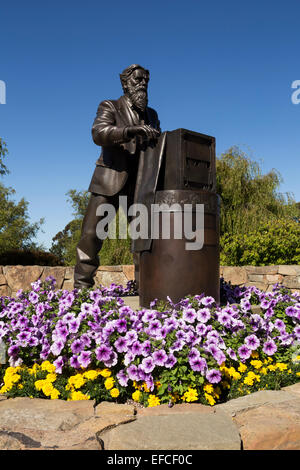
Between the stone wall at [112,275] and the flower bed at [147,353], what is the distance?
3.29 metres

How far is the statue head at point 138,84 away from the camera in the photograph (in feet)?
13.3

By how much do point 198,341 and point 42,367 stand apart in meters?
1.12

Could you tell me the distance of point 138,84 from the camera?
13.4 ft

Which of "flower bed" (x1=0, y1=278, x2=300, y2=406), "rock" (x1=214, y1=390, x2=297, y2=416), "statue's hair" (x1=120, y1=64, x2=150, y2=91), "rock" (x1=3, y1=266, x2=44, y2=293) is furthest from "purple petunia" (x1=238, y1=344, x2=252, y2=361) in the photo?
"rock" (x1=3, y1=266, x2=44, y2=293)

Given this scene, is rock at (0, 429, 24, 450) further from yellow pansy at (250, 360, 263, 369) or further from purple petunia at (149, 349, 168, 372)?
yellow pansy at (250, 360, 263, 369)

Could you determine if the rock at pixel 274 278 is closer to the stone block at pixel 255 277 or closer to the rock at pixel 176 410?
the stone block at pixel 255 277

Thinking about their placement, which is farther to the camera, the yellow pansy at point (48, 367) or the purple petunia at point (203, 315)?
the purple petunia at point (203, 315)

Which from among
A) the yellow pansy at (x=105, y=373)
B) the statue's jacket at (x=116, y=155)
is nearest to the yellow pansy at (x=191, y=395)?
the yellow pansy at (x=105, y=373)

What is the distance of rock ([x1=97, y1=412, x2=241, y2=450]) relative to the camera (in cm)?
173

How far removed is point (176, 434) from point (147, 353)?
742 mm

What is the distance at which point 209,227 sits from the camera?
3623 millimetres
